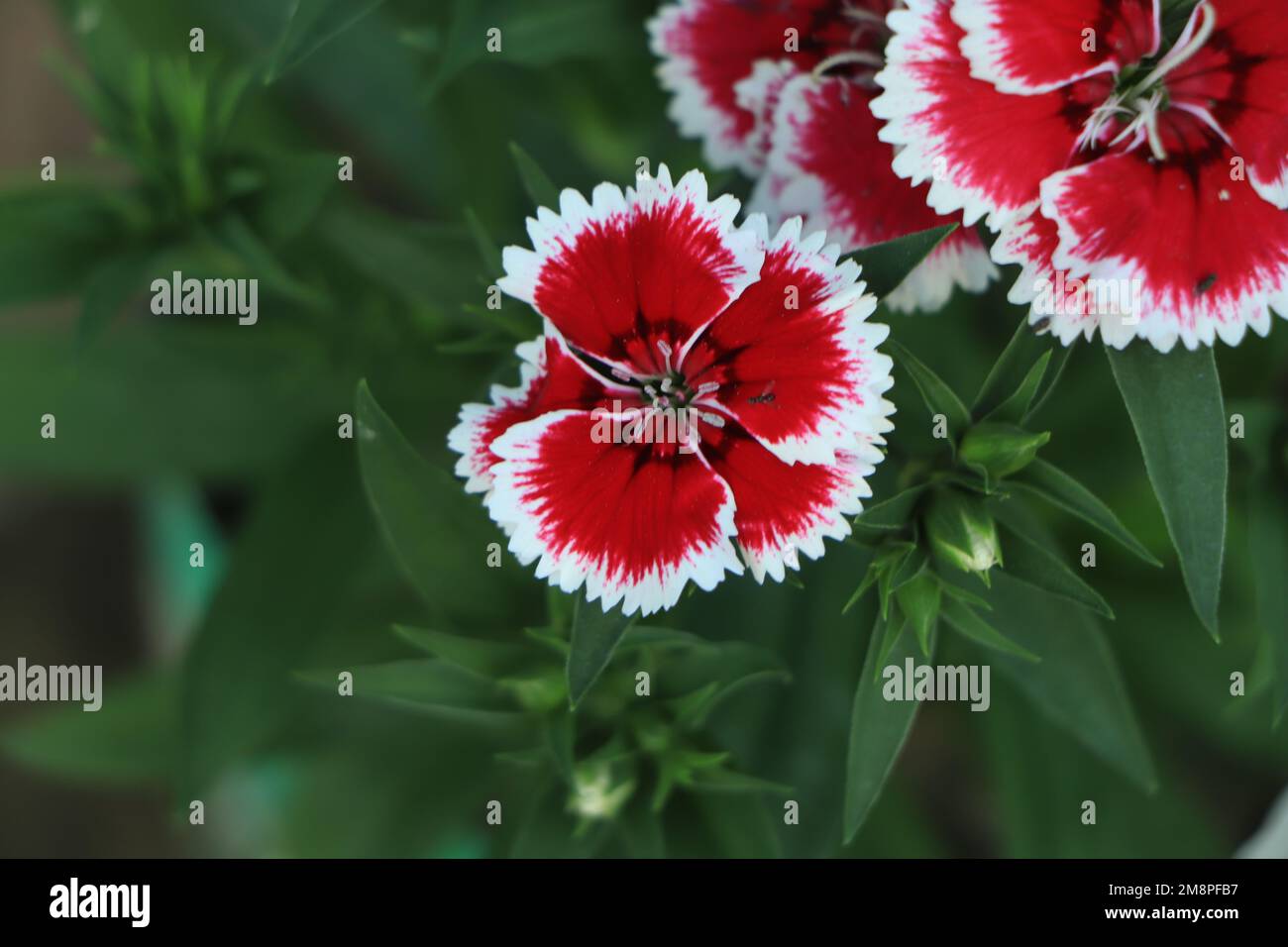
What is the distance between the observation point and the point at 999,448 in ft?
3.35

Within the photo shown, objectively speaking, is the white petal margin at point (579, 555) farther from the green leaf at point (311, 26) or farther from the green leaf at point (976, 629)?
the green leaf at point (311, 26)

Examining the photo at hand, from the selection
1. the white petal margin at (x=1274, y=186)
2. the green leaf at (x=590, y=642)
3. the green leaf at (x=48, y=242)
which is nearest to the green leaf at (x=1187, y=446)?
the white petal margin at (x=1274, y=186)

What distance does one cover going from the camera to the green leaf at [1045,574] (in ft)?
3.29

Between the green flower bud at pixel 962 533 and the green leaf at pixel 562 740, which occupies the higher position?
the green flower bud at pixel 962 533

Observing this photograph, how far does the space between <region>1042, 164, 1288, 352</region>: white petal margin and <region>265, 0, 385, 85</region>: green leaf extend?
60 cm

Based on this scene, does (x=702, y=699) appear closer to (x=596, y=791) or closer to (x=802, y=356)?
(x=596, y=791)

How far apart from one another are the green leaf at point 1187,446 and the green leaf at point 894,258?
184mm

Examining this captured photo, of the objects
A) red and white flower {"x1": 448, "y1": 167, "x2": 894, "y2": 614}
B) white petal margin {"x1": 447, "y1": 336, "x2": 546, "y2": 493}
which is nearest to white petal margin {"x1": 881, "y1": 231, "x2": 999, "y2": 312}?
red and white flower {"x1": 448, "y1": 167, "x2": 894, "y2": 614}

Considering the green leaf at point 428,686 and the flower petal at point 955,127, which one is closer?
the flower petal at point 955,127

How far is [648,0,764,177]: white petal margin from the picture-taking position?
1.21m

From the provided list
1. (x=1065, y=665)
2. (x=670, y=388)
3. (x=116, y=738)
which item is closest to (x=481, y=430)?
(x=670, y=388)

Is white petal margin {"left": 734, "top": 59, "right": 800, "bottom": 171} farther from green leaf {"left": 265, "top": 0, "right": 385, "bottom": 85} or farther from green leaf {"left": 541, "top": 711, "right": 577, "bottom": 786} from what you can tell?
green leaf {"left": 541, "top": 711, "right": 577, "bottom": 786}
